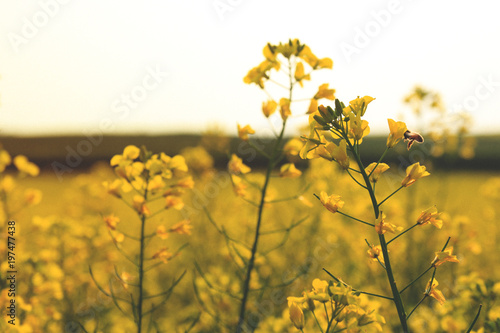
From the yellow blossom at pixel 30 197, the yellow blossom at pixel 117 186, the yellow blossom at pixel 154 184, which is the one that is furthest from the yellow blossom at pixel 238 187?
the yellow blossom at pixel 30 197

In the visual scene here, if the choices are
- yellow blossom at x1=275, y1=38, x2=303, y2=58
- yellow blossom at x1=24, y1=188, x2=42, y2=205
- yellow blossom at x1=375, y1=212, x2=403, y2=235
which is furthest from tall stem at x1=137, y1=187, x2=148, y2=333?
yellow blossom at x1=24, y1=188, x2=42, y2=205

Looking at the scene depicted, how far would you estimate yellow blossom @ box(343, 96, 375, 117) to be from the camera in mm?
1136

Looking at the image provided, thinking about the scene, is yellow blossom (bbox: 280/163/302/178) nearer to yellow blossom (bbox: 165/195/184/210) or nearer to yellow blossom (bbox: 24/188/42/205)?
yellow blossom (bbox: 165/195/184/210)

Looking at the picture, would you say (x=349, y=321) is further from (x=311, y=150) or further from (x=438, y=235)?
(x=438, y=235)

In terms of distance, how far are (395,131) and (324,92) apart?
0.47m

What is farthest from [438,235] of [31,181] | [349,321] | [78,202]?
[31,181]

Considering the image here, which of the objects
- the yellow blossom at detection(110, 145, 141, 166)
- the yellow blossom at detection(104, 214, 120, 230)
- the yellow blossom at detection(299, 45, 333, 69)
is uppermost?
the yellow blossom at detection(299, 45, 333, 69)

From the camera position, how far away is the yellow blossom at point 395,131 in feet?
3.82

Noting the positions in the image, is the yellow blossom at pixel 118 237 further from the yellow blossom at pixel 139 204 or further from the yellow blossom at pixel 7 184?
the yellow blossom at pixel 7 184

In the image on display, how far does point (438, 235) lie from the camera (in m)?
4.33

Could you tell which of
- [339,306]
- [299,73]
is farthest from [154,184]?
[339,306]

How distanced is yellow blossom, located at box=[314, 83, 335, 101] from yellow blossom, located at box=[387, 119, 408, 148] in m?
0.45

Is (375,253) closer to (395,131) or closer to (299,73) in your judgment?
(395,131)

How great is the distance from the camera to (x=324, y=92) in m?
1.60
